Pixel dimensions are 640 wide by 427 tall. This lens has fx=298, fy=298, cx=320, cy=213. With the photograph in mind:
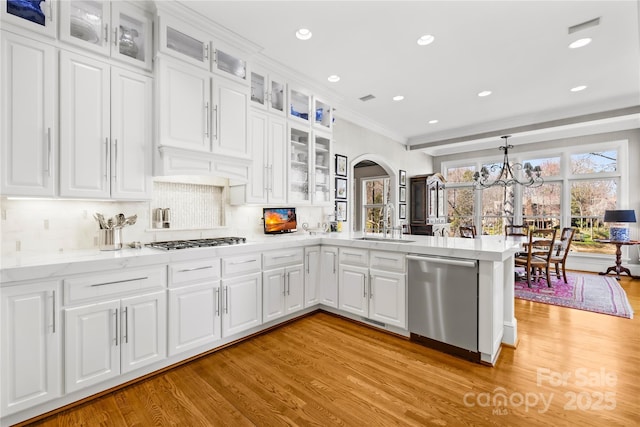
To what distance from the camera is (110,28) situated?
236 centimetres

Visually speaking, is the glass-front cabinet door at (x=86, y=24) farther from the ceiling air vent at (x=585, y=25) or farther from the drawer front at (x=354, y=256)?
the ceiling air vent at (x=585, y=25)

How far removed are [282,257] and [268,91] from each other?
198cm

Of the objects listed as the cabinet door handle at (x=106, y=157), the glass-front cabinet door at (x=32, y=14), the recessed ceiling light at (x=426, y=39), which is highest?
the recessed ceiling light at (x=426, y=39)

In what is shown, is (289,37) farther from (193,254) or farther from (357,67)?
(193,254)

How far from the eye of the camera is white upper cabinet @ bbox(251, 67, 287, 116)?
11.4 feet

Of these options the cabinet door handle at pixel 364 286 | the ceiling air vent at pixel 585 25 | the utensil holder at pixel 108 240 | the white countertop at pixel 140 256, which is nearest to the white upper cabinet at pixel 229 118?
the white countertop at pixel 140 256

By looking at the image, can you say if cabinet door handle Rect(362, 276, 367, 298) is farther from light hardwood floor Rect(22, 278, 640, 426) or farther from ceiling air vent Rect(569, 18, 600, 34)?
ceiling air vent Rect(569, 18, 600, 34)

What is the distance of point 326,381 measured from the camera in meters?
2.26

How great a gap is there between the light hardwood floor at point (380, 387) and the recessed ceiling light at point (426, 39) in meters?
3.10

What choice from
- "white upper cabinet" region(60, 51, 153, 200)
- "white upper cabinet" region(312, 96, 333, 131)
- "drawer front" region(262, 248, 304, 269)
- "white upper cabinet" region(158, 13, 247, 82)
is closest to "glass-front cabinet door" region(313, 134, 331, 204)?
"white upper cabinet" region(312, 96, 333, 131)

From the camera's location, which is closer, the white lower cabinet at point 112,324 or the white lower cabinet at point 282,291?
the white lower cabinet at point 112,324

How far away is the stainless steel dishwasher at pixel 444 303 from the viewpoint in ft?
8.33

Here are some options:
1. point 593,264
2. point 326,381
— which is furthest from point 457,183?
point 326,381

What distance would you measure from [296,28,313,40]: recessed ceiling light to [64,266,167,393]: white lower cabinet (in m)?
2.57
